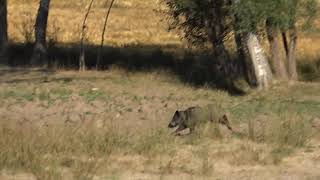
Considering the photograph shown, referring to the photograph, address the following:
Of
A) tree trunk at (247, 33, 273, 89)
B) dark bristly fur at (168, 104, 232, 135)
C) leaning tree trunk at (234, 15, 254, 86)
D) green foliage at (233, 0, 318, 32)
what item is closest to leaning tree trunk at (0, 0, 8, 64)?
leaning tree trunk at (234, 15, 254, 86)

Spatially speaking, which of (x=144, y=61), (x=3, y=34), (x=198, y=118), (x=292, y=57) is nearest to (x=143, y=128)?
(x=198, y=118)

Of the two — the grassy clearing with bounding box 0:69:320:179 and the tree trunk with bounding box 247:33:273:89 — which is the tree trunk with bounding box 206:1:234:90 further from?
the grassy clearing with bounding box 0:69:320:179

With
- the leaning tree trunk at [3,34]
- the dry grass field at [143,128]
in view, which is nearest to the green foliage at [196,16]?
the dry grass field at [143,128]

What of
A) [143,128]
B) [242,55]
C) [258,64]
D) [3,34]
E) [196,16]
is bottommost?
[143,128]

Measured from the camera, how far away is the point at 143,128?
13.4 metres

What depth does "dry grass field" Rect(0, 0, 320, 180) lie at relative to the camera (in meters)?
9.54

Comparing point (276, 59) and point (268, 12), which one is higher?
point (268, 12)

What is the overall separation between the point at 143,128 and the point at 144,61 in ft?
38.0

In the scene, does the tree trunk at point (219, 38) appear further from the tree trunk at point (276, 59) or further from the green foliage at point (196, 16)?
the tree trunk at point (276, 59)

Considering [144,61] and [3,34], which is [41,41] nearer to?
[3,34]

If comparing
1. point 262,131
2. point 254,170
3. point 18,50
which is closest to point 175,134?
point 262,131

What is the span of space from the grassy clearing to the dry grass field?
2 cm

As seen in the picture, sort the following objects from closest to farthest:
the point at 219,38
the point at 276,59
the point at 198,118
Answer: the point at 198,118, the point at 219,38, the point at 276,59

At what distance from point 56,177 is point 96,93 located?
9575 mm
